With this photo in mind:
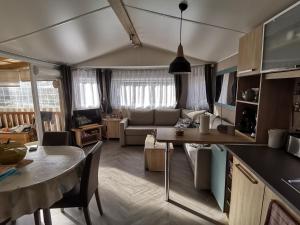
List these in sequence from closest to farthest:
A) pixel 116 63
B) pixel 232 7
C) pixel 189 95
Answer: pixel 232 7 → pixel 116 63 → pixel 189 95

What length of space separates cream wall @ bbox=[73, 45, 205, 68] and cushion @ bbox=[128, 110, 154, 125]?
4.36 feet

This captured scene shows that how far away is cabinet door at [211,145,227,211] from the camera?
6.29 feet

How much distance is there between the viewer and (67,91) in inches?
178

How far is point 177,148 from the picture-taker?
4.28 m

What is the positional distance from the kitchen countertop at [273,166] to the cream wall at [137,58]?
130 inches

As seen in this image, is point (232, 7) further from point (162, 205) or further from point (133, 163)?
point (133, 163)

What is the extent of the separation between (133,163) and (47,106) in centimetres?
255

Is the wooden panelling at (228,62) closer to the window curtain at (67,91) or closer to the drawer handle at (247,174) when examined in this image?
the drawer handle at (247,174)

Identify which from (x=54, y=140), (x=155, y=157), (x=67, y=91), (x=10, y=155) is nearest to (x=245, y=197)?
(x=155, y=157)

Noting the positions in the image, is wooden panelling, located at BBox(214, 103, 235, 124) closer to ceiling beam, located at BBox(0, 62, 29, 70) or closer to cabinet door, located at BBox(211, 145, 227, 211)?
cabinet door, located at BBox(211, 145, 227, 211)

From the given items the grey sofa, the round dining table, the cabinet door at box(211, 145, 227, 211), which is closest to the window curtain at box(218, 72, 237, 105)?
the cabinet door at box(211, 145, 227, 211)

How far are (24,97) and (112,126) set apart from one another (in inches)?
85.6

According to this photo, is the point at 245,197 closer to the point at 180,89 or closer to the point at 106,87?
the point at 180,89

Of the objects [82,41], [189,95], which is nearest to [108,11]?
[82,41]
